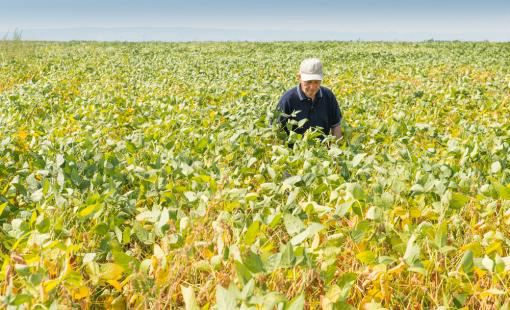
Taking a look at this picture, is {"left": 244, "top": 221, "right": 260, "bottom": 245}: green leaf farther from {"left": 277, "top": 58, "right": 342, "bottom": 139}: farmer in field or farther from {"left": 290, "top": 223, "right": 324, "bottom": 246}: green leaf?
{"left": 277, "top": 58, "right": 342, "bottom": 139}: farmer in field

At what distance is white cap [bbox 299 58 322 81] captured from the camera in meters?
4.19

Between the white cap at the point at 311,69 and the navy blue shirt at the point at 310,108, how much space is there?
0.40m

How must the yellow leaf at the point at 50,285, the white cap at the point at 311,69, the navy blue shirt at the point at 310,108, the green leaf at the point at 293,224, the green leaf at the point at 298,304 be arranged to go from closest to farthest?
the green leaf at the point at 298,304 < the yellow leaf at the point at 50,285 < the green leaf at the point at 293,224 < the white cap at the point at 311,69 < the navy blue shirt at the point at 310,108

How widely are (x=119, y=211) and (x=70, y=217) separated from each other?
0.30 metres

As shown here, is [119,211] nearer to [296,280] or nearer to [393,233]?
[296,280]

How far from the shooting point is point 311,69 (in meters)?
4.24

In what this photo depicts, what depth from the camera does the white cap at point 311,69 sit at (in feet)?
13.8

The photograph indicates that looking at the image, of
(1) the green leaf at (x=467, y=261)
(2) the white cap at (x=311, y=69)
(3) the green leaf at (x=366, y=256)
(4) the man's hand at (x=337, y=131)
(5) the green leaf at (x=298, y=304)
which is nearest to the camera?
(5) the green leaf at (x=298, y=304)

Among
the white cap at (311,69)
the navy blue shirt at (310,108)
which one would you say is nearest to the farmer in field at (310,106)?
the navy blue shirt at (310,108)

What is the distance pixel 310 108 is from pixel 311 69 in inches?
25.6

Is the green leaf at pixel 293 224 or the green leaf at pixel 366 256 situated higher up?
the green leaf at pixel 293 224

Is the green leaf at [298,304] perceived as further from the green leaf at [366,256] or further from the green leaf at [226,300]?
the green leaf at [366,256]

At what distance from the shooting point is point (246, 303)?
131cm

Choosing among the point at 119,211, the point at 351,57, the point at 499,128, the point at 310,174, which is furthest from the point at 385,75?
the point at 119,211
